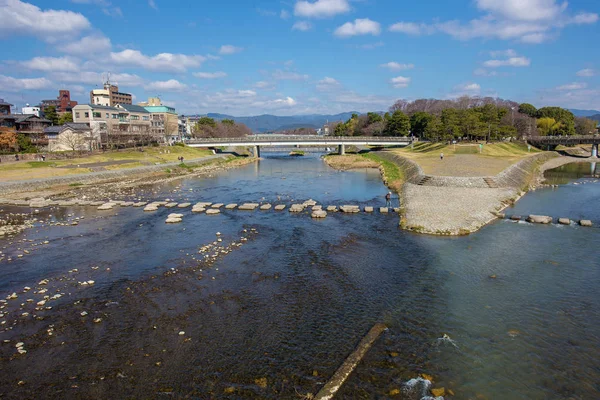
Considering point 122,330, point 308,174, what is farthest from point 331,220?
point 308,174

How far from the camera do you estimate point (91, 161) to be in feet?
184

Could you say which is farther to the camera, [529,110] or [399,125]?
[529,110]

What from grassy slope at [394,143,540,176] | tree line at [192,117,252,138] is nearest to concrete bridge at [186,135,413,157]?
grassy slope at [394,143,540,176]

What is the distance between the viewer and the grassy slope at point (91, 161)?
44.0 metres

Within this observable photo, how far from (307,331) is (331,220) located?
50.5ft

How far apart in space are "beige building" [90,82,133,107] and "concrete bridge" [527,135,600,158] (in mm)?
111034

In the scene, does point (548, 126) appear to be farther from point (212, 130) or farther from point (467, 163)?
point (212, 130)

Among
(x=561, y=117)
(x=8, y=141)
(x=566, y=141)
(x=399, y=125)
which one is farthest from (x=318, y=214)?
(x=561, y=117)

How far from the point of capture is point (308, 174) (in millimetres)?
58094

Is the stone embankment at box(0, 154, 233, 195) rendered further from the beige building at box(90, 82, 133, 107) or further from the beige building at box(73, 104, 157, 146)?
the beige building at box(90, 82, 133, 107)

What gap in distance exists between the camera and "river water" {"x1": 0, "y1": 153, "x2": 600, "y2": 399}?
10.4 meters

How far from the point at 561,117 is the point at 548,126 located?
7.77m

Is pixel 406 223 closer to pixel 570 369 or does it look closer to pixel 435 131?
pixel 570 369

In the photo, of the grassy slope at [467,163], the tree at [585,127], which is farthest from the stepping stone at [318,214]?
the tree at [585,127]
